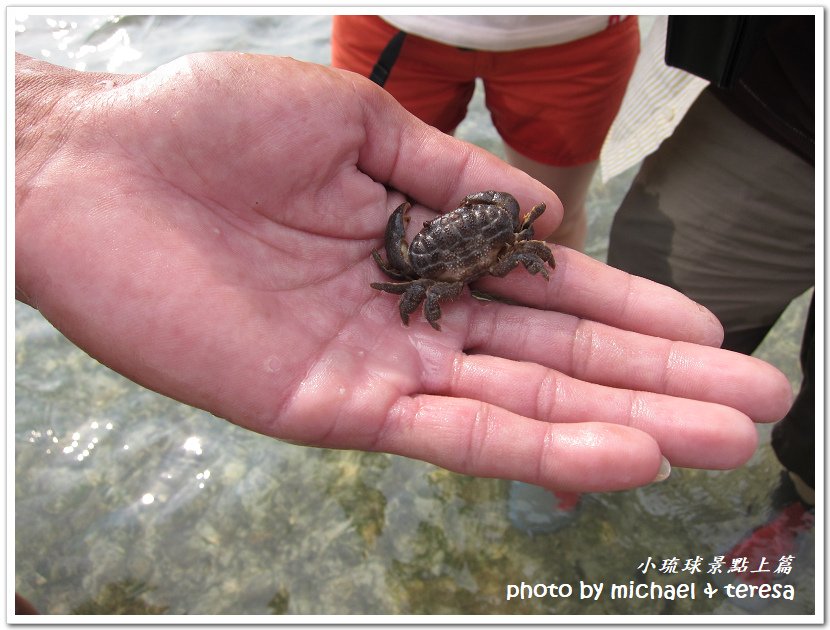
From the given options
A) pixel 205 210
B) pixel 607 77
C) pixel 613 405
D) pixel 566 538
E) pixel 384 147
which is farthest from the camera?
pixel 566 538

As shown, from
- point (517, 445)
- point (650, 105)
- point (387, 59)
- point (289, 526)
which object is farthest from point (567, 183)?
point (289, 526)

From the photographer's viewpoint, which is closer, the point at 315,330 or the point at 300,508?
the point at 315,330

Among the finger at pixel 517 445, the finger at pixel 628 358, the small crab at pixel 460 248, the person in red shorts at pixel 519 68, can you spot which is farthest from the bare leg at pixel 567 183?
the finger at pixel 517 445

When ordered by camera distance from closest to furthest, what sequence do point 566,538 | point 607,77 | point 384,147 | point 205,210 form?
point 205,210 → point 384,147 → point 607,77 → point 566,538

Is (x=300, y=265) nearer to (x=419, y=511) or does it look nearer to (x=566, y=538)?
(x=419, y=511)

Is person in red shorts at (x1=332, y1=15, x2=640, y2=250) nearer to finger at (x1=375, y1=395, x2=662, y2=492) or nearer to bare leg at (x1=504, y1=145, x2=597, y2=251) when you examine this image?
bare leg at (x1=504, y1=145, x2=597, y2=251)

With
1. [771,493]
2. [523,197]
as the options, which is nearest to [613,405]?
[523,197]
